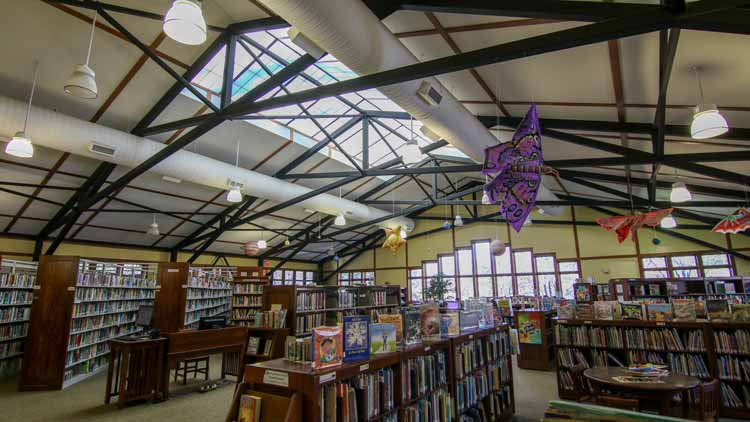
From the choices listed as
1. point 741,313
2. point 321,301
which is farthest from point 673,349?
point 321,301

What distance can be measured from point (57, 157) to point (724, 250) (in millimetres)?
16909

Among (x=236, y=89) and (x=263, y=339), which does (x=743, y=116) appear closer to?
(x=263, y=339)

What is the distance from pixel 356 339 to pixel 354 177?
6.56 m

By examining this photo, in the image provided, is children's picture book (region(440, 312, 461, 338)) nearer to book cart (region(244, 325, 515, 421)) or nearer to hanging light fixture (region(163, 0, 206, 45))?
book cart (region(244, 325, 515, 421))

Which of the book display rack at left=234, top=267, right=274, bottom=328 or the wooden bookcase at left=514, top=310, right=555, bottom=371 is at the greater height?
the book display rack at left=234, top=267, right=274, bottom=328

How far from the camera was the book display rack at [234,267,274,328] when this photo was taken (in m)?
11.4

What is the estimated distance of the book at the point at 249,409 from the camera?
2.44 metres

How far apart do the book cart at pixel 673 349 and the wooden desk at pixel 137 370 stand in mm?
6166

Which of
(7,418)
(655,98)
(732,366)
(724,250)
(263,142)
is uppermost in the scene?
(263,142)

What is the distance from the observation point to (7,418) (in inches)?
203

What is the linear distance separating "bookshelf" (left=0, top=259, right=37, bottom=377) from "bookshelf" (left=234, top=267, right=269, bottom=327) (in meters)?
4.56

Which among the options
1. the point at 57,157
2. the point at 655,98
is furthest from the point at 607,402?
the point at 57,157

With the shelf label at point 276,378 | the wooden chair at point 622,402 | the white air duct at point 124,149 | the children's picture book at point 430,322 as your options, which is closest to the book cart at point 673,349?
the wooden chair at point 622,402

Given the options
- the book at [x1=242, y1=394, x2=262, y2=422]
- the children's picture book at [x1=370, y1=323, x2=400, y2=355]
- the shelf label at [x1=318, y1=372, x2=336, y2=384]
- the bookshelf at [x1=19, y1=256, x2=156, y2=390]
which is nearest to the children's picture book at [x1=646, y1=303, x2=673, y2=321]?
the children's picture book at [x1=370, y1=323, x2=400, y2=355]
